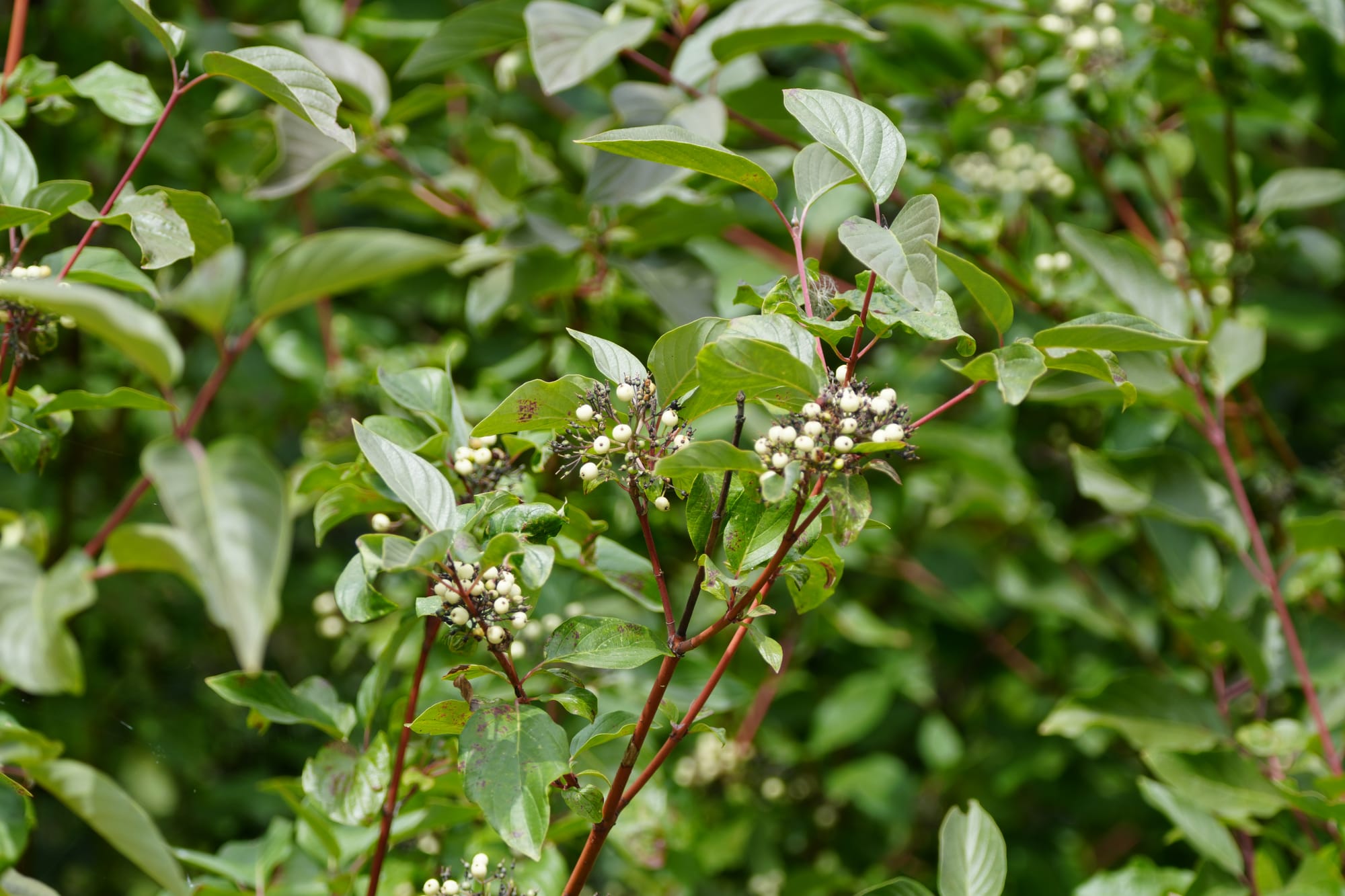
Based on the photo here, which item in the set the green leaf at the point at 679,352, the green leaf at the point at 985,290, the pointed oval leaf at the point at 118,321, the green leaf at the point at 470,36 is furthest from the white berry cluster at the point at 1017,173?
the pointed oval leaf at the point at 118,321

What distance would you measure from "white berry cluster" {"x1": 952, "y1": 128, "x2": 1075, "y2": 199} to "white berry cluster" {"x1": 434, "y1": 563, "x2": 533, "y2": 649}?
1.30 metres

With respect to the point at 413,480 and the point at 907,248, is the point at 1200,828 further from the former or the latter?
the point at 413,480

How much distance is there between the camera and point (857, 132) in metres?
0.77

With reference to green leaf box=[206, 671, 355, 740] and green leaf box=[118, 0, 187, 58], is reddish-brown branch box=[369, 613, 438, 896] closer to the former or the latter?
green leaf box=[206, 671, 355, 740]

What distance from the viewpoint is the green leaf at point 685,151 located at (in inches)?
27.8

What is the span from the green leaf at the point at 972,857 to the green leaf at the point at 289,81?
0.74 meters

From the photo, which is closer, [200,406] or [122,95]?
[200,406]

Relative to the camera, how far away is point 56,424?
2.98 ft

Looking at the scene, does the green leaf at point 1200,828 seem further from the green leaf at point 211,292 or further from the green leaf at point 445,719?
the green leaf at point 211,292

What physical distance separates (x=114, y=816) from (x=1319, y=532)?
4.18 feet

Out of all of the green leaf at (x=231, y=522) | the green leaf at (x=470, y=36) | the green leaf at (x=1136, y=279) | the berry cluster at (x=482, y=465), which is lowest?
the green leaf at (x=1136, y=279)

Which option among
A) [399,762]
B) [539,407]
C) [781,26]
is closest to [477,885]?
[399,762]

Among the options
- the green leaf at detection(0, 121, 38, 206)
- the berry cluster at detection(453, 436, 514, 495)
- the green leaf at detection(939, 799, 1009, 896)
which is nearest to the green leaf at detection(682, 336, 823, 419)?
the berry cluster at detection(453, 436, 514, 495)

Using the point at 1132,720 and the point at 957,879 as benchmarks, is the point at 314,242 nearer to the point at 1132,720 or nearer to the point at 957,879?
the point at 957,879
